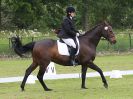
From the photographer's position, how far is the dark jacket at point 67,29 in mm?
15789

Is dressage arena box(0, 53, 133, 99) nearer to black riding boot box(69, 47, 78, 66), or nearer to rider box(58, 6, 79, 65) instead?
black riding boot box(69, 47, 78, 66)

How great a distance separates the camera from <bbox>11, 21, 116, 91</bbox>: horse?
15.9 meters

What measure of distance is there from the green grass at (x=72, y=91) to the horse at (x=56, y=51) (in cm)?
51

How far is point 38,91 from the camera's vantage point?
15.7 meters

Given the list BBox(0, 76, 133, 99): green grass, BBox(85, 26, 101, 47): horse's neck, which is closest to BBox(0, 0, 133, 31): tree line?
BBox(0, 76, 133, 99): green grass

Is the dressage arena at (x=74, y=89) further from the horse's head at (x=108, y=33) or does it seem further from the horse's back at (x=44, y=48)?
the horse's head at (x=108, y=33)

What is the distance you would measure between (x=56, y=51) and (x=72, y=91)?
4.84ft

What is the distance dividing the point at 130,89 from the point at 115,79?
4134mm

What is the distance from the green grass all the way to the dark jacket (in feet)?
5.89

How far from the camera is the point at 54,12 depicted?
134 ft

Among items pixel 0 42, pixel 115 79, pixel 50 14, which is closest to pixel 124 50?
pixel 50 14

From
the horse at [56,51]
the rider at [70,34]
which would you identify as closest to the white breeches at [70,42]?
the rider at [70,34]

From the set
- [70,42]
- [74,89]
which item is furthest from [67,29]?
[74,89]

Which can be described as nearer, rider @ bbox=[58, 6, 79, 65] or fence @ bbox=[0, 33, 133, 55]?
rider @ bbox=[58, 6, 79, 65]
